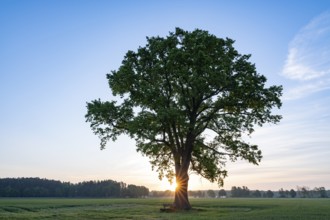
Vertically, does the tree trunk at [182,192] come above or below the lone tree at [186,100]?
below

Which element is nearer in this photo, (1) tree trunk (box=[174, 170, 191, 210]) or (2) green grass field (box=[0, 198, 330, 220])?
(2) green grass field (box=[0, 198, 330, 220])

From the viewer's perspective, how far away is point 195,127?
40.9 meters

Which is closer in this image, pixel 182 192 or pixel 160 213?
pixel 160 213

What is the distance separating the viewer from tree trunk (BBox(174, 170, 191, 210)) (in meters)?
39.8

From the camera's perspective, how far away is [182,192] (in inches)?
1577

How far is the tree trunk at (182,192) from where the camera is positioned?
39.8 metres

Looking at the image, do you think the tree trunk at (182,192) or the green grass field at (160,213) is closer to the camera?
the green grass field at (160,213)

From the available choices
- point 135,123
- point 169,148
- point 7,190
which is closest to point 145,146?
point 135,123

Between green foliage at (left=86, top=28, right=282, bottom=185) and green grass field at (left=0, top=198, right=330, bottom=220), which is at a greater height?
green foliage at (left=86, top=28, right=282, bottom=185)

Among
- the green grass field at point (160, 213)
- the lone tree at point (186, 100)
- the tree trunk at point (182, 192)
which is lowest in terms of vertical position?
the green grass field at point (160, 213)

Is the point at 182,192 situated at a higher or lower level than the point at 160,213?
higher

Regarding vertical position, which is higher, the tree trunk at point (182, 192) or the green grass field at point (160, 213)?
A: the tree trunk at point (182, 192)

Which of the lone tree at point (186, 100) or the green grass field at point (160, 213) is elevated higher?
the lone tree at point (186, 100)

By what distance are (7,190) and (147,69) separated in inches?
6514
